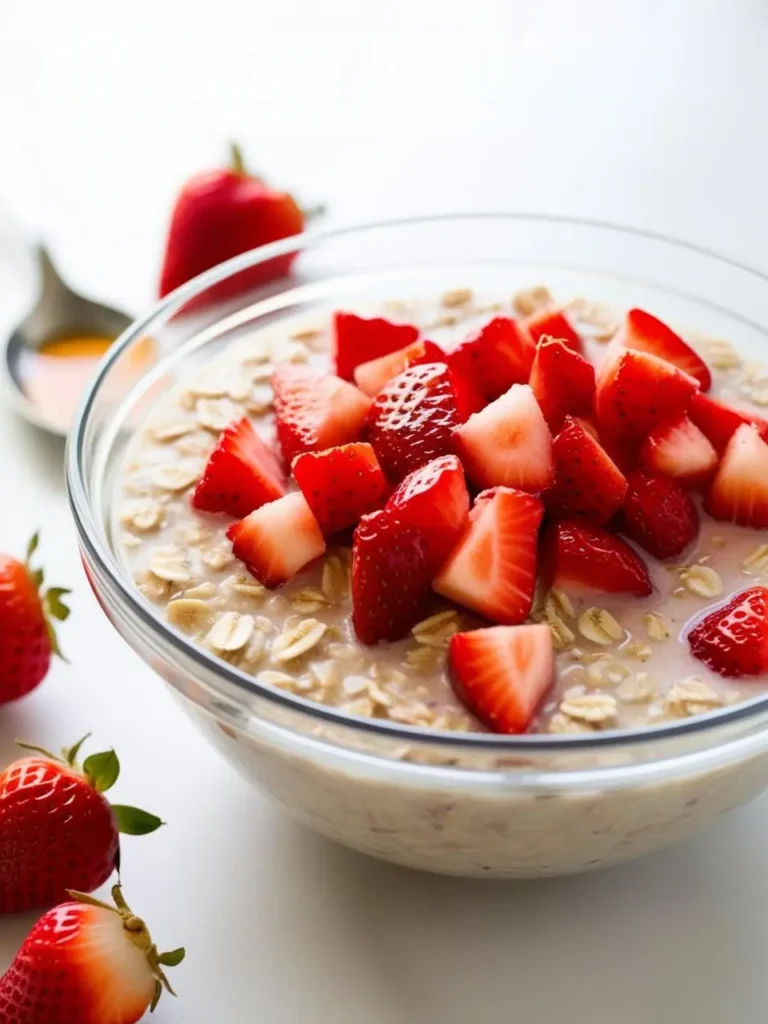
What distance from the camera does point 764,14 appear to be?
3254 mm

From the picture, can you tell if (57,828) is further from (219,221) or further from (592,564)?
(219,221)

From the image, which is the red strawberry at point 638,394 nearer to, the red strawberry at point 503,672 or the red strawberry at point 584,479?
the red strawberry at point 584,479

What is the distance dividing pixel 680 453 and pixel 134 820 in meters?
0.71

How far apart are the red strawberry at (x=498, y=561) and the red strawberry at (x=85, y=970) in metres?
0.45

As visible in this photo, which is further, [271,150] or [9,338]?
[271,150]

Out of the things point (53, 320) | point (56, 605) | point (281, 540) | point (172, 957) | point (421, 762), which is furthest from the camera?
point (53, 320)

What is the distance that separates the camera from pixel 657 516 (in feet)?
4.86

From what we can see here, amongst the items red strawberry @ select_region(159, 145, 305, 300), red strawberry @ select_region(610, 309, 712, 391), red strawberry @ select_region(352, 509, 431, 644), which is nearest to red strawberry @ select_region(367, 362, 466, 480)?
red strawberry @ select_region(352, 509, 431, 644)

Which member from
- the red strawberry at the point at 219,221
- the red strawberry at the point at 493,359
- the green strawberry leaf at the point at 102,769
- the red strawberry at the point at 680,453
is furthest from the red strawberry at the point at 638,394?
the red strawberry at the point at 219,221

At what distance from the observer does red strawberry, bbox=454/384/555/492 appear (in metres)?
1.48

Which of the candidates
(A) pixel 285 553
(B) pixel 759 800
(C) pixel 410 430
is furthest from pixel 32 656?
(B) pixel 759 800

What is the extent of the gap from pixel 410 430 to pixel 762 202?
1.40m

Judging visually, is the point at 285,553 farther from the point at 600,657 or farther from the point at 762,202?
the point at 762,202

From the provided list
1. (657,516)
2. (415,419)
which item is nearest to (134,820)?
(415,419)
